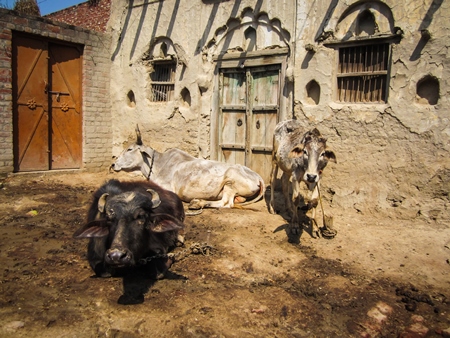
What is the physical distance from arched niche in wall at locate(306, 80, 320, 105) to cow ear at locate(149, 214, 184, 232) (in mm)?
4634

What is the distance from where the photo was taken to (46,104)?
10039mm

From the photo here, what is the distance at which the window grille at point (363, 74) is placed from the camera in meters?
6.79

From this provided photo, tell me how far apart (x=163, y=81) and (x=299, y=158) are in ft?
18.5

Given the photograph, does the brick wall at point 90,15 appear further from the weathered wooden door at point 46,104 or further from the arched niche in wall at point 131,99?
the arched niche in wall at point 131,99

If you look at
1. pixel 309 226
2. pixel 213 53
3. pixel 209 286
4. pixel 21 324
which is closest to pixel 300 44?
pixel 213 53

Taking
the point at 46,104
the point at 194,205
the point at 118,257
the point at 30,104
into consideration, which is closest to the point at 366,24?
the point at 194,205

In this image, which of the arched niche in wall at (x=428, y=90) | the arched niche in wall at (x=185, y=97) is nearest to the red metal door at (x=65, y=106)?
the arched niche in wall at (x=185, y=97)

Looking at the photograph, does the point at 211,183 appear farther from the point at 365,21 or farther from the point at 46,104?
the point at 46,104

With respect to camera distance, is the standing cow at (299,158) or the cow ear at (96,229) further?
the standing cow at (299,158)

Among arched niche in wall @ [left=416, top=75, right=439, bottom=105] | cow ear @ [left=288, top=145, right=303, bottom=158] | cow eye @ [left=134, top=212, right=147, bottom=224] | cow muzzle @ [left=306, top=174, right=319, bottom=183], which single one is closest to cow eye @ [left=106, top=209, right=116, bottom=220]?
cow eye @ [left=134, top=212, right=147, bottom=224]

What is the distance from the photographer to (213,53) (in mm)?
8992

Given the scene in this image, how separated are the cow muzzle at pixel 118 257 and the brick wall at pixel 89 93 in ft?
23.8

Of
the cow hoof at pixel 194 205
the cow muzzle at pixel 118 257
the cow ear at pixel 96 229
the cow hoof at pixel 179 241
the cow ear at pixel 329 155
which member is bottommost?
the cow hoof at pixel 179 241

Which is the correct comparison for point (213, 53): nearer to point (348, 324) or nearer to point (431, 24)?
point (431, 24)
